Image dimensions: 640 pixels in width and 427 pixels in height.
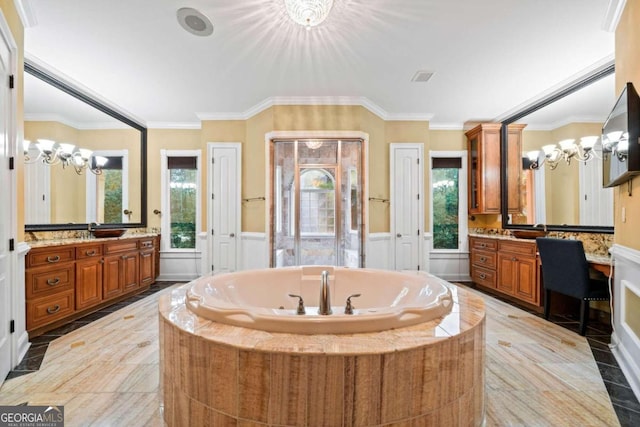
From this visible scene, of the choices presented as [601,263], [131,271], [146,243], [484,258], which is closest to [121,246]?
[131,271]

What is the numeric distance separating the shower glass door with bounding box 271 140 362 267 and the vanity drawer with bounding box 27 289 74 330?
2044mm

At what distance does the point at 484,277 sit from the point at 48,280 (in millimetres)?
4833

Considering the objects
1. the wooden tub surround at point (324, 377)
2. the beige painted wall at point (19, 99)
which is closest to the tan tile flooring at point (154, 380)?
the wooden tub surround at point (324, 377)

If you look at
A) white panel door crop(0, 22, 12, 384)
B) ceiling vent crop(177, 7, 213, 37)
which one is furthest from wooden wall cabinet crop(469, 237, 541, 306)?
white panel door crop(0, 22, 12, 384)

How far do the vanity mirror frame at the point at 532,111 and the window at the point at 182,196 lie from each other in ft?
14.7

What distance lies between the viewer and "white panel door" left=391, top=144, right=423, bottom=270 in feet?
13.2

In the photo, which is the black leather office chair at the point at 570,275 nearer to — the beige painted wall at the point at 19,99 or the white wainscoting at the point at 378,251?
the white wainscoting at the point at 378,251

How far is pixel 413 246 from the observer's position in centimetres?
407

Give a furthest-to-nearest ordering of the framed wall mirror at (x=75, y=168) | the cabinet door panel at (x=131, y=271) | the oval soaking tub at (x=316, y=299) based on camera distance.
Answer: the cabinet door panel at (x=131, y=271)
the framed wall mirror at (x=75, y=168)
the oval soaking tub at (x=316, y=299)

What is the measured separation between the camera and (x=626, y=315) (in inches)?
76.2

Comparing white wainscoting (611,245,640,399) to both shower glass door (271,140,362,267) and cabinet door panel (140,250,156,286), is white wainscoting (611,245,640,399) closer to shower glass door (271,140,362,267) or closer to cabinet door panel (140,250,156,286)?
shower glass door (271,140,362,267)

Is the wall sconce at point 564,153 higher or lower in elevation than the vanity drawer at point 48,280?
higher

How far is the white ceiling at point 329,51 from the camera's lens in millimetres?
2084

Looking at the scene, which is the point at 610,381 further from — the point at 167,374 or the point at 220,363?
the point at 167,374
